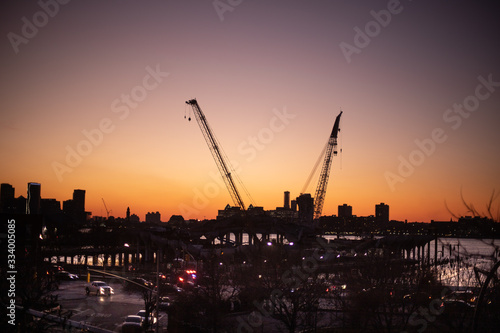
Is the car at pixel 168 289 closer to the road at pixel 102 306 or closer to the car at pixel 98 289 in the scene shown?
the road at pixel 102 306

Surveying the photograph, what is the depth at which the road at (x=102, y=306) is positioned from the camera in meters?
38.7

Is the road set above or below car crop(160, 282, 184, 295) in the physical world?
below

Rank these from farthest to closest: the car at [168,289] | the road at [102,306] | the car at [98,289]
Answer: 1. the car at [98,289]
2. the car at [168,289]
3. the road at [102,306]

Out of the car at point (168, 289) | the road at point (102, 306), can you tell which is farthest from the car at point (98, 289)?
the car at point (168, 289)

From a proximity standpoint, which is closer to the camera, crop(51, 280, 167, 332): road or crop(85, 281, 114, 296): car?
crop(51, 280, 167, 332): road

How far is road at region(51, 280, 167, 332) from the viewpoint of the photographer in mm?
38703

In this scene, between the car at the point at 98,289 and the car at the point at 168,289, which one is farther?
the car at the point at 98,289

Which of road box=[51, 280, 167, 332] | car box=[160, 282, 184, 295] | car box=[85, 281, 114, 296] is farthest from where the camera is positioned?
car box=[85, 281, 114, 296]

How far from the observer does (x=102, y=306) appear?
152 ft

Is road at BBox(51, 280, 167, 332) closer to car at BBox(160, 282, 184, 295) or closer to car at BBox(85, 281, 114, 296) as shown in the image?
car at BBox(85, 281, 114, 296)

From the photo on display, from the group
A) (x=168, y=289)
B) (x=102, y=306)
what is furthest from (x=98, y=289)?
(x=168, y=289)

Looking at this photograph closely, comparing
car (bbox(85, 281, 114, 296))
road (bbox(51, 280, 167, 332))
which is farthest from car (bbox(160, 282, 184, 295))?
car (bbox(85, 281, 114, 296))

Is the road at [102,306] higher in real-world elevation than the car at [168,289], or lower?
lower

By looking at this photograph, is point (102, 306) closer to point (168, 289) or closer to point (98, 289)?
point (168, 289)
